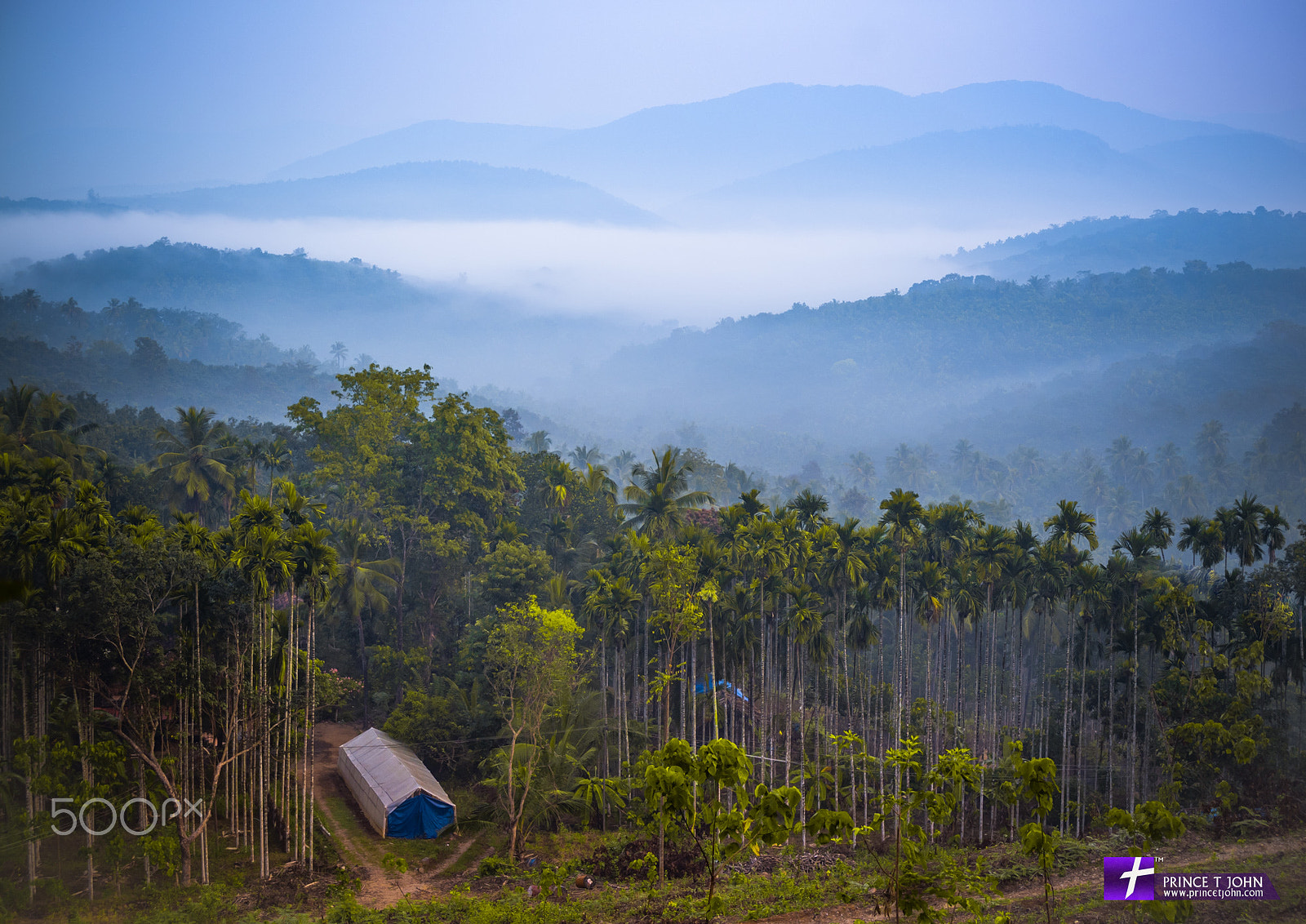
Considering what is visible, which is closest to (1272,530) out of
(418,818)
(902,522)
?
(902,522)

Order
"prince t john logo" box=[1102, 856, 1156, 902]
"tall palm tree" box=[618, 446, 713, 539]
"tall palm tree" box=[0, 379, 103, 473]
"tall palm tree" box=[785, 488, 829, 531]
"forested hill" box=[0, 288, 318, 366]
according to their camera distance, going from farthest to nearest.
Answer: "forested hill" box=[0, 288, 318, 366], "tall palm tree" box=[618, 446, 713, 539], "tall palm tree" box=[785, 488, 829, 531], "tall palm tree" box=[0, 379, 103, 473], "prince t john logo" box=[1102, 856, 1156, 902]

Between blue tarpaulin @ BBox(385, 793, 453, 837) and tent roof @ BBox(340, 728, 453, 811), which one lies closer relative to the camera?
blue tarpaulin @ BBox(385, 793, 453, 837)

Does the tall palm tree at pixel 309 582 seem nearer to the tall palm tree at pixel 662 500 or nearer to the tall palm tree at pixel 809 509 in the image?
the tall palm tree at pixel 662 500

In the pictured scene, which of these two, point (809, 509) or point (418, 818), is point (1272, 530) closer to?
point (809, 509)

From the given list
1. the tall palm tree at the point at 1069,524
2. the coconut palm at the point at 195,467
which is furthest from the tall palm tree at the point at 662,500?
the coconut palm at the point at 195,467

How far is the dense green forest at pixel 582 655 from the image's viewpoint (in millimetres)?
21484

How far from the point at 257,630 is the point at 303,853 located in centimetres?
703

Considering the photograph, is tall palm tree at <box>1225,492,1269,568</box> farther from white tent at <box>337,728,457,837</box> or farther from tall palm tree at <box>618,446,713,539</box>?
white tent at <box>337,728,457,837</box>

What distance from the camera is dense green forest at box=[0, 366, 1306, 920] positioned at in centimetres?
2148

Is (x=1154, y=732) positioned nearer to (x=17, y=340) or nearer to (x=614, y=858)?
(x=614, y=858)

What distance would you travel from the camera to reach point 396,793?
3067 cm

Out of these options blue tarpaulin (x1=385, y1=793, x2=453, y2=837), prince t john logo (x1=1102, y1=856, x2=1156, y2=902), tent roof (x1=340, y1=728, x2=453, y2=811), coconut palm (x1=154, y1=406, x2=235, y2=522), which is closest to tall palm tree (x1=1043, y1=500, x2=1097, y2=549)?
prince t john logo (x1=1102, y1=856, x2=1156, y2=902)

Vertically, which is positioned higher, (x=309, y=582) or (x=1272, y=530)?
(x=309, y=582)

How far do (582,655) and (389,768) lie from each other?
885 centimetres
